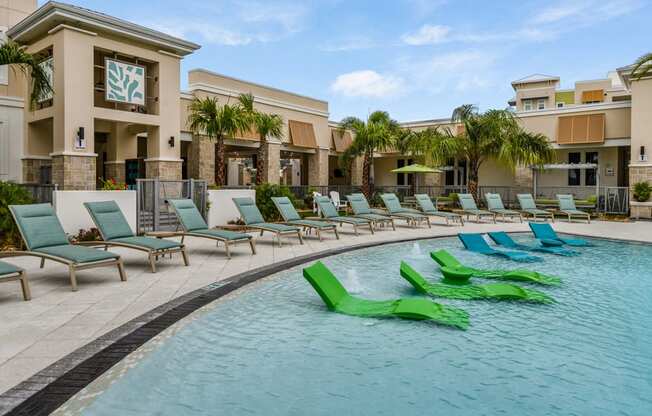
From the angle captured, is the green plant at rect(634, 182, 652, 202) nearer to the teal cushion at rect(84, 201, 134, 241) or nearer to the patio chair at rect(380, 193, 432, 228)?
the patio chair at rect(380, 193, 432, 228)

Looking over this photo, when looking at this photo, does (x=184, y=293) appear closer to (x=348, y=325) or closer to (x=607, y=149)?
(x=348, y=325)

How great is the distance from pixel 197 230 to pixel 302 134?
1643 cm

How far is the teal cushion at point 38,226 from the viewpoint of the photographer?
21.9 ft

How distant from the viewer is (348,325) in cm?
499

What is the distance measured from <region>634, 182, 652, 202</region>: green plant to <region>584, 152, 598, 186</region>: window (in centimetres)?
447

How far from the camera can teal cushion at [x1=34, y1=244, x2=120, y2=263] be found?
620cm

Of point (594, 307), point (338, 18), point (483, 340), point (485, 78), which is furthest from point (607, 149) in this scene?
point (483, 340)

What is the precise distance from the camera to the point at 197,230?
31.1ft

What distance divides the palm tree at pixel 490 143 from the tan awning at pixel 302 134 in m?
6.43

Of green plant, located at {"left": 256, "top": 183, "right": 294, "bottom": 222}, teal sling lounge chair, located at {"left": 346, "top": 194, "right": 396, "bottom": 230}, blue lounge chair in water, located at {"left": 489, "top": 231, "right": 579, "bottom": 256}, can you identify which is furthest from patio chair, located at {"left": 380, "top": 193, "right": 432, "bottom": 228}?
blue lounge chair in water, located at {"left": 489, "top": 231, "right": 579, "bottom": 256}

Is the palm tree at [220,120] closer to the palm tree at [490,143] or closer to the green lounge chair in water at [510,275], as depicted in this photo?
the palm tree at [490,143]

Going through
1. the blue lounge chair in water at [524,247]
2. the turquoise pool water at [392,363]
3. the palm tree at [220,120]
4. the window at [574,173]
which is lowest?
the turquoise pool water at [392,363]

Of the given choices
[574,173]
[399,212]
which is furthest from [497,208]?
[574,173]

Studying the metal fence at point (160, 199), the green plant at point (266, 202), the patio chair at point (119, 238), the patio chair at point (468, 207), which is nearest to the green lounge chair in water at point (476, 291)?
the patio chair at point (119, 238)
